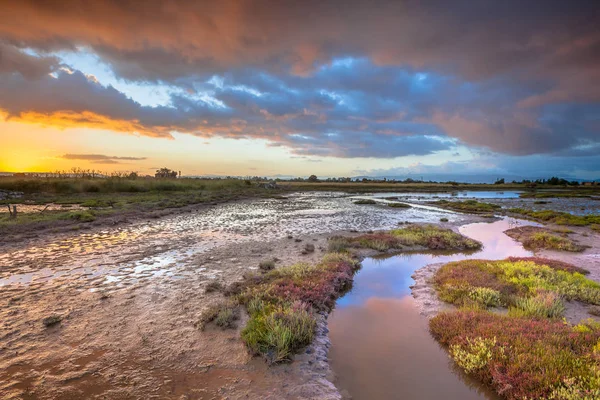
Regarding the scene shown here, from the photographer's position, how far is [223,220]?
3048 cm

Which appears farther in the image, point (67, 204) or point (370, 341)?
point (67, 204)

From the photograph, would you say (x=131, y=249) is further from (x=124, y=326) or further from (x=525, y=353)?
(x=525, y=353)

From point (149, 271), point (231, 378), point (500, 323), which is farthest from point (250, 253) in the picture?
point (500, 323)

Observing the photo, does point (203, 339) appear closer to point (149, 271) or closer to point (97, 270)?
point (149, 271)

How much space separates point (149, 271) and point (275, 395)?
1041cm

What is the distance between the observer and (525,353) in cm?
665

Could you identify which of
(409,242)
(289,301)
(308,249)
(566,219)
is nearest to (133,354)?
(289,301)

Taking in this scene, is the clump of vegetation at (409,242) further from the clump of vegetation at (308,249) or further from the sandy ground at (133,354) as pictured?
the sandy ground at (133,354)

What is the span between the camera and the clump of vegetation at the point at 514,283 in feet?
34.7

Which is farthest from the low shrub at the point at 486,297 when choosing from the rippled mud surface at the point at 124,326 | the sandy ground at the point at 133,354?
the rippled mud surface at the point at 124,326

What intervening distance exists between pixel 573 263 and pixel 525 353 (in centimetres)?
1475

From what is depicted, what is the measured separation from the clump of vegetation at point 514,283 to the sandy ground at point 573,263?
1.43 ft

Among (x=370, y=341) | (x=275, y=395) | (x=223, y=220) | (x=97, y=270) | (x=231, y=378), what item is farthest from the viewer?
(x=223, y=220)

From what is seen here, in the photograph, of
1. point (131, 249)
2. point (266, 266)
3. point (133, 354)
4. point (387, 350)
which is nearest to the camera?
point (133, 354)
